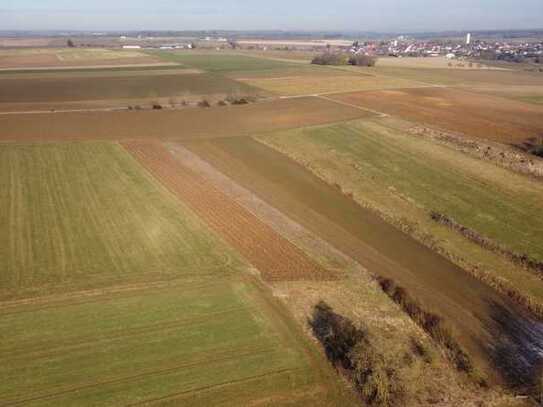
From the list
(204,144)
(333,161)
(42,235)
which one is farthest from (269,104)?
(42,235)

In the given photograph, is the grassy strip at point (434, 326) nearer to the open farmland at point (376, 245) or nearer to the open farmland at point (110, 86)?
the open farmland at point (376, 245)

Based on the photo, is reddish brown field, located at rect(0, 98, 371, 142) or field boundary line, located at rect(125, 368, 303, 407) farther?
reddish brown field, located at rect(0, 98, 371, 142)

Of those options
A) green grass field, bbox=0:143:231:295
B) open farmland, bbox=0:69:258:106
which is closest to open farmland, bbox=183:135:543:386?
green grass field, bbox=0:143:231:295

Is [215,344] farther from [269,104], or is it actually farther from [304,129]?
[269,104]

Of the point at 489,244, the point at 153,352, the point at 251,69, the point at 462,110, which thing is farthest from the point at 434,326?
the point at 251,69

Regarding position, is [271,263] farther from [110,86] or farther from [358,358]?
[110,86]

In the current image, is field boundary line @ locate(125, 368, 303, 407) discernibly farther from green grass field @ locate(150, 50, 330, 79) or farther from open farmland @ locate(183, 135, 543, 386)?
green grass field @ locate(150, 50, 330, 79)

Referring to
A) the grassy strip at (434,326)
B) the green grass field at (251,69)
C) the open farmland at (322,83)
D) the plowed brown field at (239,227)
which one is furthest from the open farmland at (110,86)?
the grassy strip at (434,326)
